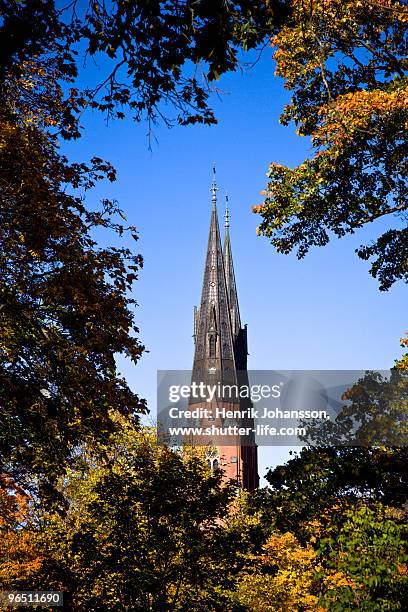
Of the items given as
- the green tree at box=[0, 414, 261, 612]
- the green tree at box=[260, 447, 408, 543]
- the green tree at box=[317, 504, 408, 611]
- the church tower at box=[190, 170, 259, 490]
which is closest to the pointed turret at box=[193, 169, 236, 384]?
the church tower at box=[190, 170, 259, 490]

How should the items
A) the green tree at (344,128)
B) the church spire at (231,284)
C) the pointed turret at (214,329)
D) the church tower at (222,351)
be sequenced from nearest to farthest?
the green tree at (344,128), the church tower at (222,351), the pointed turret at (214,329), the church spire at (231,284)

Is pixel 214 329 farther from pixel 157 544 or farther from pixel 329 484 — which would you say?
pixel 329 484

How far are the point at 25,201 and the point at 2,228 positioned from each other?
2.06ft

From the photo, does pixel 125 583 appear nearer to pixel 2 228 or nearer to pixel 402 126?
pixel 2 228

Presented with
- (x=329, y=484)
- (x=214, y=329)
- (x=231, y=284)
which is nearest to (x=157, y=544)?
(x=329, y=484)

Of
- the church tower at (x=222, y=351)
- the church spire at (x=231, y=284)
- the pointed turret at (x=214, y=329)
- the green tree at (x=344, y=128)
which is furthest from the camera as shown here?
the church spire at (x=231, y=284)

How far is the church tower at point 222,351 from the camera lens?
74812 millimetres

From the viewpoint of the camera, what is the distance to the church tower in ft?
245

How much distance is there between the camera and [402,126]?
1235 centimetres

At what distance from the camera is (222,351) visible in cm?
7581

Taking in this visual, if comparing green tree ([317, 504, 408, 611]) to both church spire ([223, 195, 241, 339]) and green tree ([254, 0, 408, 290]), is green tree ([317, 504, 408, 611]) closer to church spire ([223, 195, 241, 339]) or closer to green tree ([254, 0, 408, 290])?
green tree ([254, 0, 408, 290])

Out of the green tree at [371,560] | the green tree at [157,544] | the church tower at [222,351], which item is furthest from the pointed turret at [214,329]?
the green tree at [371,560]

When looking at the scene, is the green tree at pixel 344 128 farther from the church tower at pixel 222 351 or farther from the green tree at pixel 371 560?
the church tower at pixel 222 351

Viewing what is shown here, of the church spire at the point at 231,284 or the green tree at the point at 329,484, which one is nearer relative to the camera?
the green tree at the point at 329,484
